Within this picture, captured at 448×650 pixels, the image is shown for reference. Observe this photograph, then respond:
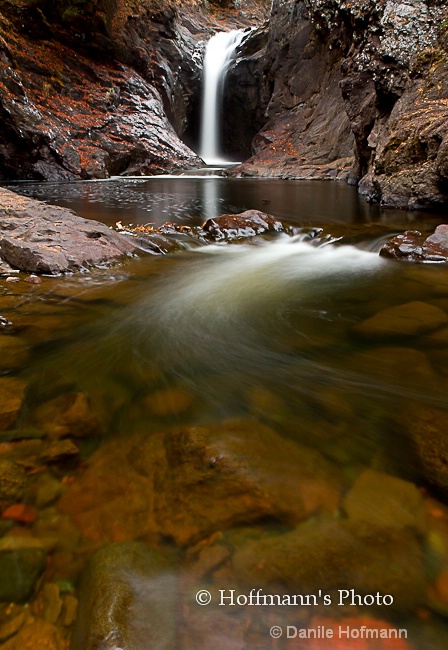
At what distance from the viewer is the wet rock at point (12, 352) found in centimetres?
262

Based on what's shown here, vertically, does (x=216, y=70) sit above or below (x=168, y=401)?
above

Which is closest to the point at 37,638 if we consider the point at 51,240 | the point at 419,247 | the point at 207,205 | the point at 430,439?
the point at 430,439

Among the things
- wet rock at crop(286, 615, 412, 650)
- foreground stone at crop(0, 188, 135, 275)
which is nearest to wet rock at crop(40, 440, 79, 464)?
wet rock at crop(286, 615, 412, 650)

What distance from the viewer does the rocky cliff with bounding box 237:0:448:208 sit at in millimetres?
8445

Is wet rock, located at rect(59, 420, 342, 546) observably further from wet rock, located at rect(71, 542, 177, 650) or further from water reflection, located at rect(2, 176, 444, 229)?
water reflection, located at rect(2, 176, 444, 229)

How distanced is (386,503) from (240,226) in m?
6.41

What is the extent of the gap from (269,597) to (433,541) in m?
0.67

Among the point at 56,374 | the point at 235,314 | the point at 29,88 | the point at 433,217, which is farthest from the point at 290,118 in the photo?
the point at 56,374

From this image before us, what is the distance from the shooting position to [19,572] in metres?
1.28

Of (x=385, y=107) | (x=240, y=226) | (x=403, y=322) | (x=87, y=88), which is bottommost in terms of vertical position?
(x=403, y=322)

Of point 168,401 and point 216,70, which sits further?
point 216,70

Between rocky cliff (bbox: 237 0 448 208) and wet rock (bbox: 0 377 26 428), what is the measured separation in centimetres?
851

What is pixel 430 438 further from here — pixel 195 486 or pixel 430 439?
pixel 195 486

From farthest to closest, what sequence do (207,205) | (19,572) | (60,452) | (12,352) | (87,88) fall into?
(87,88) < (207,205) < (12,352) < (60,452) < (19,572)
